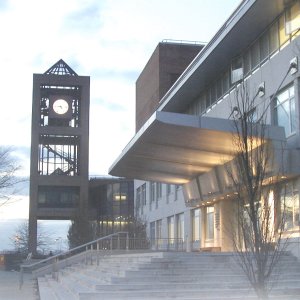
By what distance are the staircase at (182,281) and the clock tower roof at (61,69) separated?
209 ft

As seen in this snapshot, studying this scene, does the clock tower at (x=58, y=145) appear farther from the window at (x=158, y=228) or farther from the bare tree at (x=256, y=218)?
the bare tree at (x=256, y=218)

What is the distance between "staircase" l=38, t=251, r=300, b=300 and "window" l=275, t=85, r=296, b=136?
559cm

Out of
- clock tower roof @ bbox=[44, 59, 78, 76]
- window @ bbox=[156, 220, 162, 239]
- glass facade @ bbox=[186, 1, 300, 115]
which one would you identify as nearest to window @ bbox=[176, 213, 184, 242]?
window @ bbox=[156, 220, 162, 239]

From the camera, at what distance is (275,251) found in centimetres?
1291

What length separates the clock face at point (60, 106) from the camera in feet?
263

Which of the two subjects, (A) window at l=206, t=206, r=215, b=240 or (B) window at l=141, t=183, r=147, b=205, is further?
(B) window at l=141, t=183, r=147, b=205

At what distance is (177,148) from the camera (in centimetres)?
2645

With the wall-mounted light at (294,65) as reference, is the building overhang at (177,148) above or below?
below

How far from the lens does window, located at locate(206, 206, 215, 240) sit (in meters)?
36.3

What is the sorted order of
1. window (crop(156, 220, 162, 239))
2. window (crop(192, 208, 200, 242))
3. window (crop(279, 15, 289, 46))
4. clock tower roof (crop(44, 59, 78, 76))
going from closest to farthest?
window (crop(279, 15, 289, 46)) < window (crop(192, 208, 200, 242)) < window (crop(156, 220, 162, 239)) < clock tower roof (crop(44, 59, 78, 76))

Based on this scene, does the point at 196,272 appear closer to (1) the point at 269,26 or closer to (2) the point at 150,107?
(1) the point at 269,26

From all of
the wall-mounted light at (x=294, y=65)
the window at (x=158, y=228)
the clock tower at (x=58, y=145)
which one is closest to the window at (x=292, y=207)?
the wall-mounted light at (x=294, y=65)

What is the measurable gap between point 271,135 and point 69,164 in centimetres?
6102

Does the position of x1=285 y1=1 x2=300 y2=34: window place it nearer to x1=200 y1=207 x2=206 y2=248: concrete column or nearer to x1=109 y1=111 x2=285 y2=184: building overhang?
x1=109 y1=111 x2=285 y2=184: building overhang
